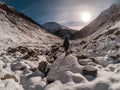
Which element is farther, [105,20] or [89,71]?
[105,20]

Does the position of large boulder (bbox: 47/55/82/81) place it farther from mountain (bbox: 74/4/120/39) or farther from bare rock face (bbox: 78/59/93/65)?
mountain (bbox: 74/4/120/39)

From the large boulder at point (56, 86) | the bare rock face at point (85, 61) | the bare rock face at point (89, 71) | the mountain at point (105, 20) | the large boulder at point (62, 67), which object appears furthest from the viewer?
the mountain at point (105, 20)

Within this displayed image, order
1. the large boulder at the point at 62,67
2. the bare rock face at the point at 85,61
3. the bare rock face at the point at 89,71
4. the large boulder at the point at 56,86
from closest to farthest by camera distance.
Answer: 1. the large boulder at the point at 56,86
2. the bare rock face at the point at 89,71
3. the large boulder at the point at 62,67
4. the bare rock face at the point at 85,61

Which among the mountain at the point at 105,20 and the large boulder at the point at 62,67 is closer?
the large boulder at the point at 62,67

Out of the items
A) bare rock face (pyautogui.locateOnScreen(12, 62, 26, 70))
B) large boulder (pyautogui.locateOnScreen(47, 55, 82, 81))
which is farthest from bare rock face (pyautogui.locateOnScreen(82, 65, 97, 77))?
bare rock face (pyautogui.locateOnScreen(12, 62, 26, 70))

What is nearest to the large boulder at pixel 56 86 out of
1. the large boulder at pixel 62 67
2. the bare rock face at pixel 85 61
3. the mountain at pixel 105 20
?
the large boulder at pixel 62 67

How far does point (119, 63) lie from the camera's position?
52.7ft

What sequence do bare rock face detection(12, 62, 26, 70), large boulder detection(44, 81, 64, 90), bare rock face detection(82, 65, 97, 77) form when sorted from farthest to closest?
Answer: bare rock face detection(12, 62, 26, 70), bare rock face detection(82, 65, 97, 77), large boulder detection(44, 81, 64, 90)

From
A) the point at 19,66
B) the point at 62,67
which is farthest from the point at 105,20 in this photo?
the point at 62,67

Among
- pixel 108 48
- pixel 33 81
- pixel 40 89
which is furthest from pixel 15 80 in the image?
pixel 108 48

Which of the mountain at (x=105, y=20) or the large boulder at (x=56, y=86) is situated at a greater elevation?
the mountain at (x=105, y=20)

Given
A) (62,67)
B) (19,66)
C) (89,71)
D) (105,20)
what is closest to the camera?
(89,71)

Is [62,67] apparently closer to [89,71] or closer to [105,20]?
[89,71]

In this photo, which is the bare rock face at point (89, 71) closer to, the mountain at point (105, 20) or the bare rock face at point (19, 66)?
the bare rock face at point (19, 66)
